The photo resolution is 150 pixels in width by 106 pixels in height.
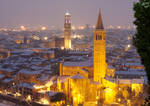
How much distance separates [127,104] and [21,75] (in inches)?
464

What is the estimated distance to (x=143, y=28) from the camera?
4.64m

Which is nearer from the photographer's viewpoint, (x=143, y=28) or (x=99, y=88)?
(x=143, y=28)

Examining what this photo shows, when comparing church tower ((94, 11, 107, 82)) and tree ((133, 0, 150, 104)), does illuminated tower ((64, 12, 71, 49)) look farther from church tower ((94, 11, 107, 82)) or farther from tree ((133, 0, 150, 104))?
tree ((133, 0, 150, 104))

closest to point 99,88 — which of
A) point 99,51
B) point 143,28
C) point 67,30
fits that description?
point 99,51

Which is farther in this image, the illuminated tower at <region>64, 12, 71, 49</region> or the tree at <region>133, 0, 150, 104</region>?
the illuminated tower at <region>64, 12, 71, 49</region>

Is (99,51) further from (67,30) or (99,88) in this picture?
(67,30)

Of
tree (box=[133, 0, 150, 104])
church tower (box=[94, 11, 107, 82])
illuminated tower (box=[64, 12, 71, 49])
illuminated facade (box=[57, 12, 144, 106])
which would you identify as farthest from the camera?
illuminated tower (box=[64, 12, 71, 49])

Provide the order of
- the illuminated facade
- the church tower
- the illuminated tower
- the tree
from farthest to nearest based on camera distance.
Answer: the illuminated tower
the church tower
the illuminated facade
the tree

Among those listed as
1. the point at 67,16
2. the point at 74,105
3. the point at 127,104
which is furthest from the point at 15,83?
the point at 67,16

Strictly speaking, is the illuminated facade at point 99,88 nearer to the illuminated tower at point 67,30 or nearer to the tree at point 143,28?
the tree at point 143,28

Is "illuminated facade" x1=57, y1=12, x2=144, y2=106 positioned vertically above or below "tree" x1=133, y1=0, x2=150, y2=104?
below

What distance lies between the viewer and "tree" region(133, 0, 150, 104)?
176 inches

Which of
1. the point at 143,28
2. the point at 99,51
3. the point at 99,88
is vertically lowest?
the point at 99,88

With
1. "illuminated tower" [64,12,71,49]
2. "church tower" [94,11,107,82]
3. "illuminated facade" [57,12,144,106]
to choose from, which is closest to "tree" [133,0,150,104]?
"illuminated facade" [57,12,144,106]
